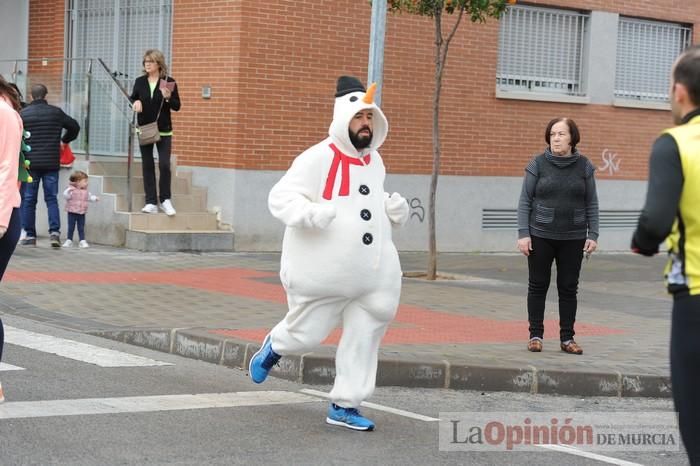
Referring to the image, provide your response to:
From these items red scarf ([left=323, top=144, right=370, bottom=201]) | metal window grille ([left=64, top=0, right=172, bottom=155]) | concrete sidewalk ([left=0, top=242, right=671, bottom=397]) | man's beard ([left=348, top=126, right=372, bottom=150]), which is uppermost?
metal window grille ([left=64, top=0, right=172, bottom=155])

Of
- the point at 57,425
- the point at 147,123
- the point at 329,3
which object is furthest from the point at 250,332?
the point at 329,3

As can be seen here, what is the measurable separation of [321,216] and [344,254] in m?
0.33

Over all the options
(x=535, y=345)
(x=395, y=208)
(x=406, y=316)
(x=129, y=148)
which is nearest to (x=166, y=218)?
(x=129, y=148)

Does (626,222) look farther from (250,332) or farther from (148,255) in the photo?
(250,332)

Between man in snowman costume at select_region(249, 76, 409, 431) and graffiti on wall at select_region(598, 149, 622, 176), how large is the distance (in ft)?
45.3

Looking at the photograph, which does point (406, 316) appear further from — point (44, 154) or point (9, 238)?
point (44, 154)

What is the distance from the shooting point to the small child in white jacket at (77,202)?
52.5 feet

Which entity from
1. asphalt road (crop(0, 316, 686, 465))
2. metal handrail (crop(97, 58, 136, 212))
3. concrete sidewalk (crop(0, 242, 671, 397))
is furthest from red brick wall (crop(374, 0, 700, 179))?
asphalt road (crop(0, 316, 686, 465))

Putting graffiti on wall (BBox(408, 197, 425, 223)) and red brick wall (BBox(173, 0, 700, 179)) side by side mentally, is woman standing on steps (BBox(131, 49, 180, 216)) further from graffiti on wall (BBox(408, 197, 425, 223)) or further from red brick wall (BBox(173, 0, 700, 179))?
graffiti on wall (BBox(408, 197, 425, 223))

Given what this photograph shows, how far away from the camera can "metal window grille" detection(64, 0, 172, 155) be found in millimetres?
17094

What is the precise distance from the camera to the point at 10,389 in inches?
307

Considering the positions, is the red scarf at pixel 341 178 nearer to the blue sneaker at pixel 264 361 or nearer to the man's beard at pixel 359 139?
the man's beard at pixel 359 139

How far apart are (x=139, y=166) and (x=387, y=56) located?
12.5 ft

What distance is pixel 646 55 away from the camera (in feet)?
69.9
